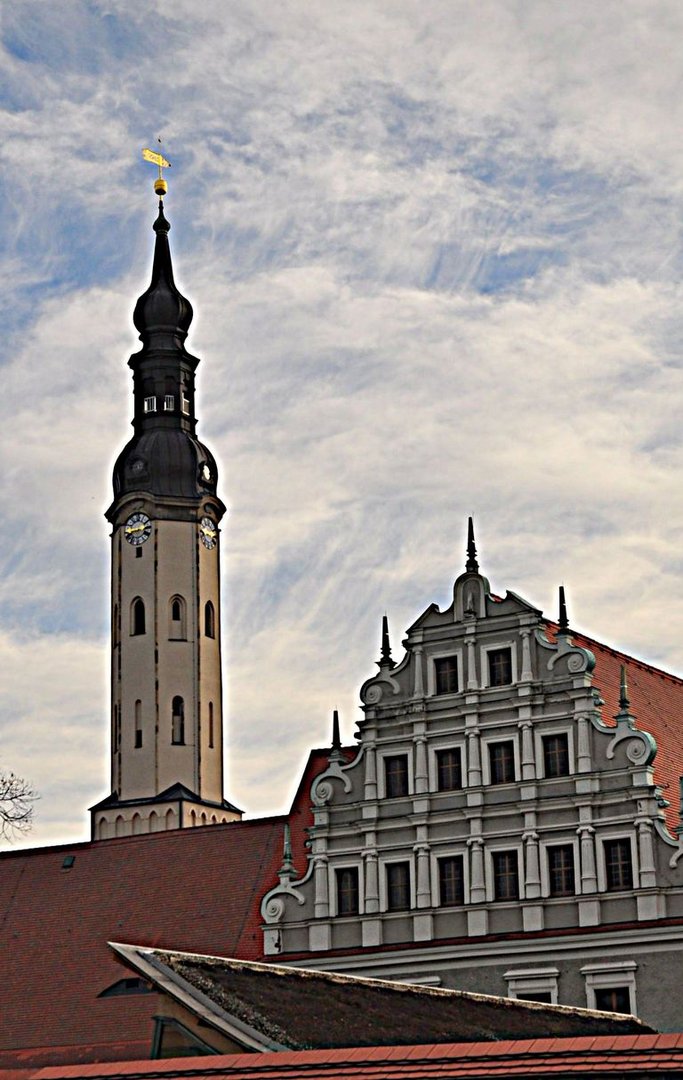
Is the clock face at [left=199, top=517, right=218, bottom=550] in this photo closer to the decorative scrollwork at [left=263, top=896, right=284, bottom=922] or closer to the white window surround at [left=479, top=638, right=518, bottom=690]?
the decorative scrollwork at [left=263, top=896, right=284, bottom=922]

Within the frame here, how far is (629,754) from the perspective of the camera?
4222 centimetres

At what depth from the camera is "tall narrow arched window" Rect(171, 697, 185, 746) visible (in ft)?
282

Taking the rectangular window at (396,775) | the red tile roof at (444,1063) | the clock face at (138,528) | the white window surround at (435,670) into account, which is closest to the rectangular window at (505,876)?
the rectangular window at (396,775)

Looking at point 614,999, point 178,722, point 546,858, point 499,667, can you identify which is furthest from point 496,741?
point 178,722

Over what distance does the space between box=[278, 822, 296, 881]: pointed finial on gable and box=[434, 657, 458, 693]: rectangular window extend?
5.50 metres

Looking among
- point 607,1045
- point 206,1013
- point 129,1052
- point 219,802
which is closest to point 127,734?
point 219,802

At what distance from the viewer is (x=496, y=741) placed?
44250 millimetres

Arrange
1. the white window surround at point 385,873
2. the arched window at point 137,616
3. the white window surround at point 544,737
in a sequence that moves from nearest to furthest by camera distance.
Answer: the white window surround at point 544,737 < the white window surround at point 385,873 < the arched window at point 137,616

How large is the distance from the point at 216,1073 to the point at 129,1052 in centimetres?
2328

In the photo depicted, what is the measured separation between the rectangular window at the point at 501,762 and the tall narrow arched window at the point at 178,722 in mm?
43035

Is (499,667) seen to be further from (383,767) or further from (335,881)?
(335,881)

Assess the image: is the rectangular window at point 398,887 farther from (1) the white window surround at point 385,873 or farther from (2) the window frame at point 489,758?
(2) the window frame at point 489,758

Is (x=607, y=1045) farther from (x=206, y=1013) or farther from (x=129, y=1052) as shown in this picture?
(x=129, y=1052)

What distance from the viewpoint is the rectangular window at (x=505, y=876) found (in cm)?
4306
